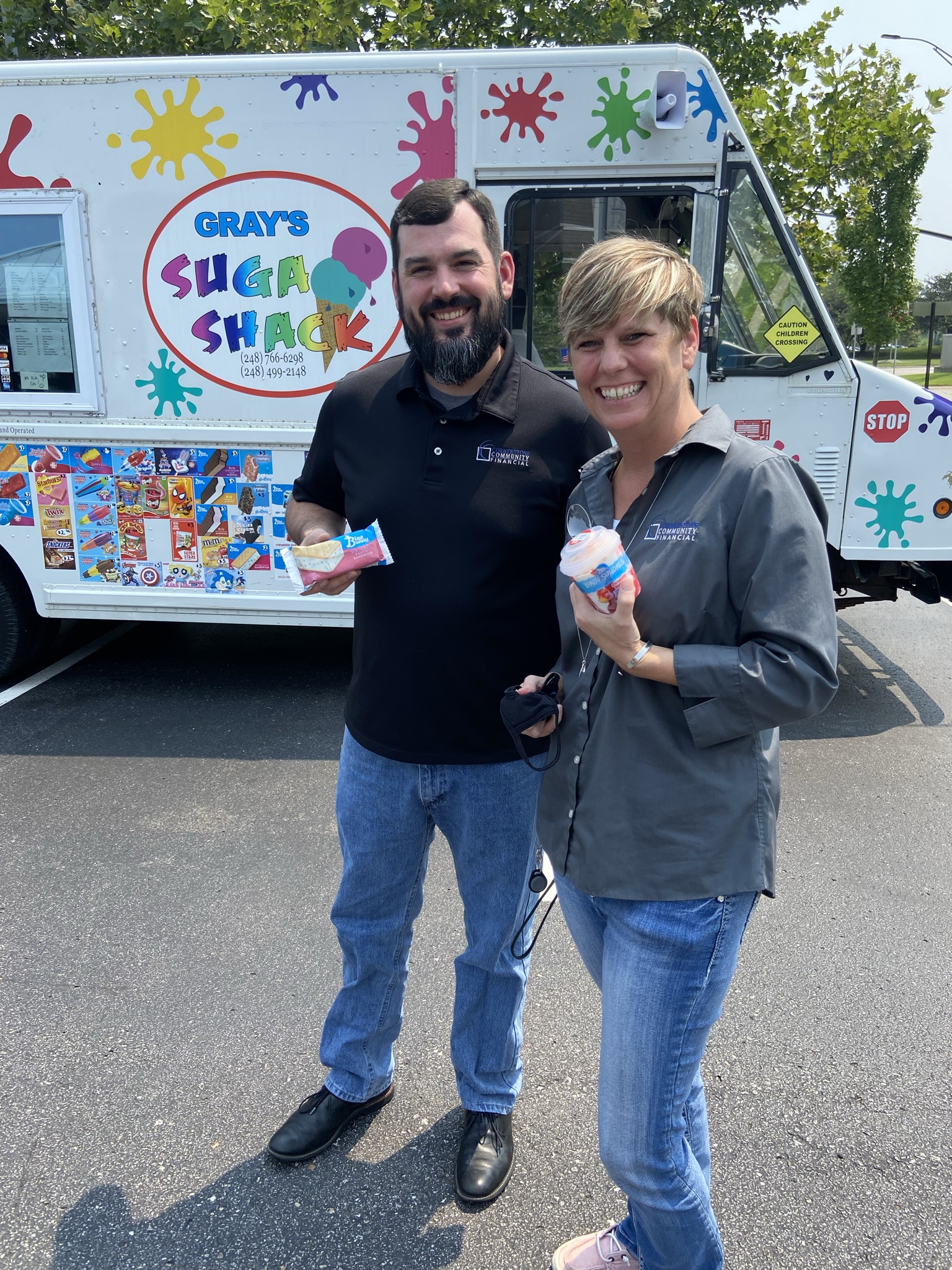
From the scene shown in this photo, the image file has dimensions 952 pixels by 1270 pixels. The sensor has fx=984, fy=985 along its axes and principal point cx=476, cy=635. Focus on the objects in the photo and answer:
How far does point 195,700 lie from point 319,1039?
2.96m

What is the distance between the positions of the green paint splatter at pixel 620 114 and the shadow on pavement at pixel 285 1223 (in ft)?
14.1

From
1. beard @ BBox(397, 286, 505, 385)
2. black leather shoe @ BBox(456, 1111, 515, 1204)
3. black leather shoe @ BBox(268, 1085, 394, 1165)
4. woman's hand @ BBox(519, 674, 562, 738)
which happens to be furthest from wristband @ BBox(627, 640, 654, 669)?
black leather shoe @ BBox(268, 1085, 394, 1165)

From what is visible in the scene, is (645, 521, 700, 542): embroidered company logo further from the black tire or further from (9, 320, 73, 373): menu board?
the black tire

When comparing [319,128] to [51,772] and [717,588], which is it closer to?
[51,772]

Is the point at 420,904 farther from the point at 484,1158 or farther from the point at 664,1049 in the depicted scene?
the point at 664,1049

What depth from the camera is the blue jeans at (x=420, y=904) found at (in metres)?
2.20

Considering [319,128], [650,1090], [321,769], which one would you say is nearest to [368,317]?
[319,128]

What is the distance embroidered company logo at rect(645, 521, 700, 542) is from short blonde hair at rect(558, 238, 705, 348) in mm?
324

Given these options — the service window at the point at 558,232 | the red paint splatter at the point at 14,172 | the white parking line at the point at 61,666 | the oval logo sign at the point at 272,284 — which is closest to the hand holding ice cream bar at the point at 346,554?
the service window at the point at 558,232

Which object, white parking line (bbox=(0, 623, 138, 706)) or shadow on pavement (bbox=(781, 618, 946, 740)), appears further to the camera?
white parking line (bbox=(0, 623, 138, 706))


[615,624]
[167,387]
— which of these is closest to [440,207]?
[615,624]

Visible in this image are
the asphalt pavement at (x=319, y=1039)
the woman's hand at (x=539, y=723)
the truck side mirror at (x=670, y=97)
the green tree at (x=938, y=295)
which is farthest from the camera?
the green tree at (x=938, y=295)

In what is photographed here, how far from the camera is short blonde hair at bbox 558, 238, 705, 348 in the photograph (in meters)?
1.59

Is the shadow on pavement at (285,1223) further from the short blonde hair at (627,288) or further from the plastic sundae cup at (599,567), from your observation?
the short blonde hair at (627,288)
